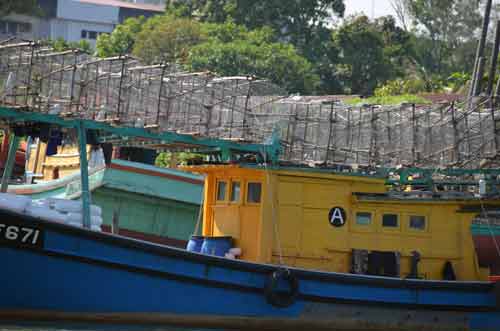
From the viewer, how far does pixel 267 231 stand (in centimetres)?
1798

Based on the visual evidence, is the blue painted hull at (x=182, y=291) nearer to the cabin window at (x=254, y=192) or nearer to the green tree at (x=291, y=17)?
the cabin window at (x=254, y=192)

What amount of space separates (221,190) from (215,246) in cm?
131

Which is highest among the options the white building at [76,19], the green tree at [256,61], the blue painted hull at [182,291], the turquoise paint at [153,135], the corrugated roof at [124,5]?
the corrugated roof at [124,5]

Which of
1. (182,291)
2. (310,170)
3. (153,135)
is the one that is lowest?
(182,291)

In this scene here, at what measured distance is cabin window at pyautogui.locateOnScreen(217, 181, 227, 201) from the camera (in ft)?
62.2

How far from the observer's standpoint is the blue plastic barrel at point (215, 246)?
18.1 metres

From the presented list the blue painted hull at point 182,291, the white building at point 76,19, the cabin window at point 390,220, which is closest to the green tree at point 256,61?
the white building at point 76,19

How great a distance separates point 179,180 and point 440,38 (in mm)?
35504

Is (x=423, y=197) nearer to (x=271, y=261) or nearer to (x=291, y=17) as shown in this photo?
(x=271, y=261)

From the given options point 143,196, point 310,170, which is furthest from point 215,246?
point 143,196

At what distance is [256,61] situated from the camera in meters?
43.8

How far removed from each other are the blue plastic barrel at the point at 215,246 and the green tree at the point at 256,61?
24268 millimetres

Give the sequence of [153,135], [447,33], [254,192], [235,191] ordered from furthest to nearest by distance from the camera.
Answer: [447,33]
[235,191]
[254,192]
[153,135]

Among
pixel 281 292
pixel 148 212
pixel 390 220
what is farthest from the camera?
pixel 148 212
